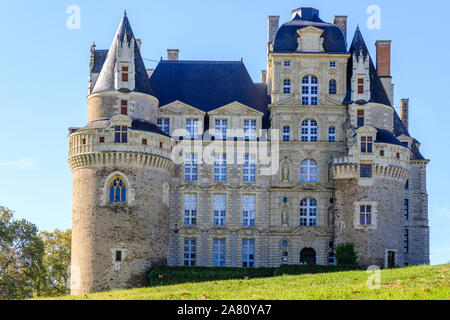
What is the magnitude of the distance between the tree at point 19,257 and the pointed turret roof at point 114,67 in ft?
47.6

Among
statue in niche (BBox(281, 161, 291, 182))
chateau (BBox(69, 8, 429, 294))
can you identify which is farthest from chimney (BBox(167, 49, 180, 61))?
statue in niche (BBox(281, 161, 291, 182))

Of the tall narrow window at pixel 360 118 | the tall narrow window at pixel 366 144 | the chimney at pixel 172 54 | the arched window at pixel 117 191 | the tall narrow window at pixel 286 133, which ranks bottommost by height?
the arched window at pixel 117 191

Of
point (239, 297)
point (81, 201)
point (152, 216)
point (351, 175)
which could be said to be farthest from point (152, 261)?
point (239, 297)

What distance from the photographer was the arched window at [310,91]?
60031 mm

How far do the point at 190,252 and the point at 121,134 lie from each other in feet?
34.6

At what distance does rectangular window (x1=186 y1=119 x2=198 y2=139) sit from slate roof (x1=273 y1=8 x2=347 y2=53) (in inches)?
335

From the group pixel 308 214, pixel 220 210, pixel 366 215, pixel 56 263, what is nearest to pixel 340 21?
pixel 308 214

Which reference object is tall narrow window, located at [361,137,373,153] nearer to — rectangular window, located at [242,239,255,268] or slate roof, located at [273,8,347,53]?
slate roof, located at [273,8,347,53]

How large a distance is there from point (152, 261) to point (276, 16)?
24.3m

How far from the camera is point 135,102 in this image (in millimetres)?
55750

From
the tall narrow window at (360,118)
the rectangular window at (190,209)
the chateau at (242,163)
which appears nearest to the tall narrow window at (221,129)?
the chateau at (242,163)

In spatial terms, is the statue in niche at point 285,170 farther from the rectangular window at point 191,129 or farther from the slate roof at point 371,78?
the rectangular window at point 191,129
